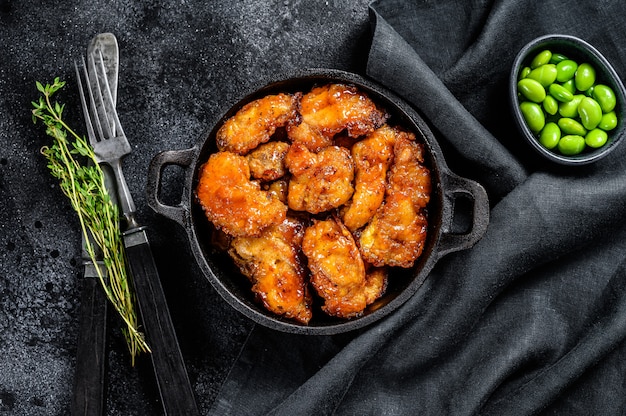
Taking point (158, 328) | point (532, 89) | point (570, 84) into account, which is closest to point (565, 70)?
point (570, 84)

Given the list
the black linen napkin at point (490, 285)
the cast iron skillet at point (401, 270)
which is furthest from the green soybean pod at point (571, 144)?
the cast iron skillet at point (401, 270)

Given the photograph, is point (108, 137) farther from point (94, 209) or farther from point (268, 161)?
point (268, 161)

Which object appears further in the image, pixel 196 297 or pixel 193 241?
pixel 196 297

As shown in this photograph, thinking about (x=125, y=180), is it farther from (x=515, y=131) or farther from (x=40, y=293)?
(x=515, y=131)

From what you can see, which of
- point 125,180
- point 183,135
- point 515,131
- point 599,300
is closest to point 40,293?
point 125,180

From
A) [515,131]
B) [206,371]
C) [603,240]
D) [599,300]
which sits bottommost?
[206,371]

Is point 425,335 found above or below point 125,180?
below
